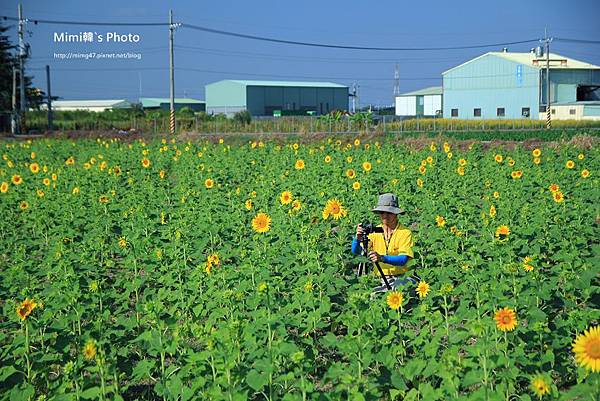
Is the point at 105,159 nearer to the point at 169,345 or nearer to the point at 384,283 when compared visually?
the point at 384,283

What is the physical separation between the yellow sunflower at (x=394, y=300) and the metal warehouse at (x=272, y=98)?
5223 centimetres

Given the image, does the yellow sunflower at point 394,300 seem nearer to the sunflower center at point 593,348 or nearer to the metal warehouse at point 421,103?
the sunflower center at point 593,348

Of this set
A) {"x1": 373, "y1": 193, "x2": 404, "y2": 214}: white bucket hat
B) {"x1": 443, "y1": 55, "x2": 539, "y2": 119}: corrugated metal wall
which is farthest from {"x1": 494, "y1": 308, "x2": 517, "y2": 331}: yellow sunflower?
{"x1": 443, "y1": 55, "x2": 539, "y2": 119}: corrugated metal wall

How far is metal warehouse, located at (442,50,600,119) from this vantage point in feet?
152

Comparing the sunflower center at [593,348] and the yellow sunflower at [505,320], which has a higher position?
the sunflower center at [593,348]

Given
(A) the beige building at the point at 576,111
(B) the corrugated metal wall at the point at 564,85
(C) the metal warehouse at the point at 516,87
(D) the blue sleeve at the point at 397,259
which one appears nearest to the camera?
(D) the blue sleeve at the point at 397,259

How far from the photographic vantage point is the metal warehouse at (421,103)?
5808cm

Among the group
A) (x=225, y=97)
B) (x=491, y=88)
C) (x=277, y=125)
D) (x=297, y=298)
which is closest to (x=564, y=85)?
(x=491, y=88)

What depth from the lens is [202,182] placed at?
12.6 metres

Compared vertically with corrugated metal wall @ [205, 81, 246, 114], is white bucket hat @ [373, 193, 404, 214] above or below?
below

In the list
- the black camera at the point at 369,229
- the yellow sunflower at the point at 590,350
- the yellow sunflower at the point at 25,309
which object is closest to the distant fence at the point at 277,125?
the black camera at the point at 369,229

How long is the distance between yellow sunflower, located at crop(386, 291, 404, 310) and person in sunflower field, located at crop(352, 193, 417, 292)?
1213 millimetres

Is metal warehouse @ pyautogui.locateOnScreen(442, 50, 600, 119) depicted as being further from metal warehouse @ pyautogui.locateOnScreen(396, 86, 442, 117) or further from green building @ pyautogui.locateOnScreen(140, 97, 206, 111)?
green building @ pyautogui.locateOnScreen(140, 97, 206, 111)

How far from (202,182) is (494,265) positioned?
774 cm
